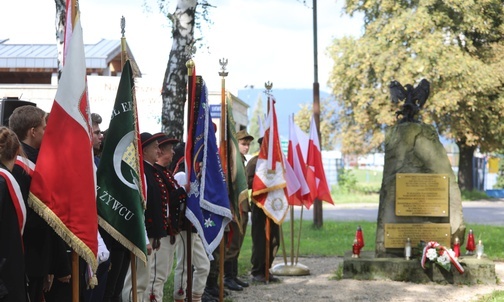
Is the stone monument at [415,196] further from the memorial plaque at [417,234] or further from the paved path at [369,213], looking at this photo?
the paved path at [369,213]

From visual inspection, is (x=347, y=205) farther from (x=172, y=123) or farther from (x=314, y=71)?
(x=172, y=123)

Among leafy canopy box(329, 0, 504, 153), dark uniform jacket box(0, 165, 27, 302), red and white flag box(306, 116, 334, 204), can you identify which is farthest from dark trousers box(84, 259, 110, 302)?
leafy canopy box(329, 0, 504, 153)

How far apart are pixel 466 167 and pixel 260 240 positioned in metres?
28.6

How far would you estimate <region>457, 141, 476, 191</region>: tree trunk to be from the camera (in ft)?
124

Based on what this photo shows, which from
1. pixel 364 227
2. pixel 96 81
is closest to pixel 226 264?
pixel 364 227

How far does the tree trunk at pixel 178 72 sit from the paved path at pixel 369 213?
44.4 feet

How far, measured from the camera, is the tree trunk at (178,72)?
11250mm

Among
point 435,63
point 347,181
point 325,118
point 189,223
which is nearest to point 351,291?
point 189,223

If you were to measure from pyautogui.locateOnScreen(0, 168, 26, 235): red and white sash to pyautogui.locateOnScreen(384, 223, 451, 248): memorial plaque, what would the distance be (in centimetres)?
810

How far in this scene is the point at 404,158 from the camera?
40.4ft

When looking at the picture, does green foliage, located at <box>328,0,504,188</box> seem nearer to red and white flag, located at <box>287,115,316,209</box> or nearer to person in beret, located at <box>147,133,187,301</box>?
red and white flag, located at <box>287,115,316,209</box>

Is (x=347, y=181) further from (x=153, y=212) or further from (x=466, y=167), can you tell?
(x=153, y=212)

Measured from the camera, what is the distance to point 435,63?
1225 inches

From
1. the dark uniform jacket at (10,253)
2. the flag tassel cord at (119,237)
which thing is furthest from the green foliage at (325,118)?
the dark uniform jacket at (10,253)
